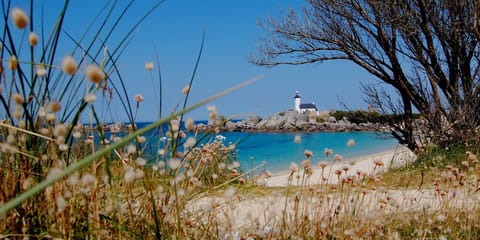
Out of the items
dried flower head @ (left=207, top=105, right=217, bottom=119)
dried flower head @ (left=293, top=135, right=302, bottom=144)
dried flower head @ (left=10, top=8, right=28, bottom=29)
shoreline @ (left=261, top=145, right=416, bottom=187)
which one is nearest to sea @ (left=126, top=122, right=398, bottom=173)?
shoreline @ (left=261, top=145, right=416, bottom=187)

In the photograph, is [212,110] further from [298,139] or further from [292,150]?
[292,150]

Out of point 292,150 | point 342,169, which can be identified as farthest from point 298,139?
point 292,150

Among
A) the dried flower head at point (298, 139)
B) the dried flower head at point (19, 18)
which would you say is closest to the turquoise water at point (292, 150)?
the dried flower head at point (298, 139)

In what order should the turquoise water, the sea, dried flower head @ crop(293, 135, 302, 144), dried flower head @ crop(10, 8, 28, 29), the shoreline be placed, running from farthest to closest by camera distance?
the turquoise water
the sea
the shoreline
dried flower head @ crop(293, 135, 302, 144)
dried flower head @ crop(10, 8, 28, 29)

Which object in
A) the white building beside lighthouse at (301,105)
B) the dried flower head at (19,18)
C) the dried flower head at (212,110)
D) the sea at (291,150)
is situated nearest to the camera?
the dried flower head at (19,18)

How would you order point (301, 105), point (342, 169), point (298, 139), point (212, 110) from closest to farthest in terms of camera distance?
point (212, 110), point (298, 139), point (342, 169), point (301, 105)

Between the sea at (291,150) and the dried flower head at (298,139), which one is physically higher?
the dried flower head at (298,139)

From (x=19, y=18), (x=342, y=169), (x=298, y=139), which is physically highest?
(x=19, y=18)

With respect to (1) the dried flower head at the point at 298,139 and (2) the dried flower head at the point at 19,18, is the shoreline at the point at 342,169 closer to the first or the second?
(1) the dried flower head at the point at 298,139

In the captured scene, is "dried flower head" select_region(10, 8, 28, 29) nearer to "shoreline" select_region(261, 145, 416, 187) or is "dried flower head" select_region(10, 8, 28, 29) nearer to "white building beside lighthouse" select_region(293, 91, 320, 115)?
"shoreline" select_region(261, 145, 416, 187)

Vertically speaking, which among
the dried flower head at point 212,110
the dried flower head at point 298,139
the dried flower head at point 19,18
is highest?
the dried flower head at point 19,18

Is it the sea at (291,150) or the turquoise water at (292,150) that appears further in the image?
the turquoise water at (292,150)

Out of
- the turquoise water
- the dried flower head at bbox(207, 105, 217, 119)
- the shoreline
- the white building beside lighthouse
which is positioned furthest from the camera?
the white building beside lighthouse

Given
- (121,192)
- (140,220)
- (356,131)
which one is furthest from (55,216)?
(356,131)
